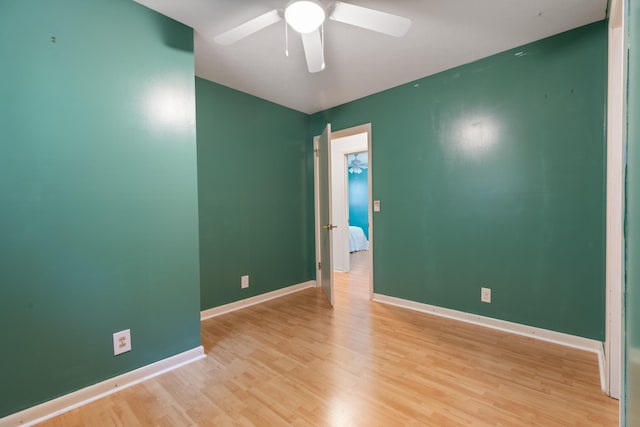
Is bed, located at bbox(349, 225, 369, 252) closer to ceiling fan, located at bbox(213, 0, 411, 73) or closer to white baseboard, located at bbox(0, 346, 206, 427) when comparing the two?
white baseboard, located at bbox(0, 346, 206, 427)

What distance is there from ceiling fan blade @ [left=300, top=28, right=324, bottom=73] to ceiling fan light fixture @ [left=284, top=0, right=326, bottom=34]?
0.07 m

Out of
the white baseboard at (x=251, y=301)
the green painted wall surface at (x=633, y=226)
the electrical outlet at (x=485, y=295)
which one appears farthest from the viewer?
the white baseboard at (x=251, y=301)

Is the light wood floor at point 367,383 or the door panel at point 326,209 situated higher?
the door panel at point 326,209

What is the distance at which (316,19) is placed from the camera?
150cm

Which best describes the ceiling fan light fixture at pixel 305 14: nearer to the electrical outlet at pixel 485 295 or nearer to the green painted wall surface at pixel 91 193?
the green painted wall surface at pixel 91 193

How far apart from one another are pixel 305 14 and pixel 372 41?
0.85 m

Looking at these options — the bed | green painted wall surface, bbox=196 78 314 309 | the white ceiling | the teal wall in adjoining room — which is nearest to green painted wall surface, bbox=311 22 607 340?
the white ceiling

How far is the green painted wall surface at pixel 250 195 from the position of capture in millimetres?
2826

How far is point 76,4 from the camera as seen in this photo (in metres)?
1.57

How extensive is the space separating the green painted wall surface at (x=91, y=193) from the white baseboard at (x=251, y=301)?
0.77m

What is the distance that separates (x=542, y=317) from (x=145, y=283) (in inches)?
119

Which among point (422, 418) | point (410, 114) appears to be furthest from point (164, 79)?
point (422, 418)

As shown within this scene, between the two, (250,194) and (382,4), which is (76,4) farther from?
(250,194)

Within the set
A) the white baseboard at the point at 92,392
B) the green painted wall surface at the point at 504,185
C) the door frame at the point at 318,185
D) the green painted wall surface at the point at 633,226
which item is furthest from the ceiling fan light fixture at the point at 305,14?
the white baseboard at the point at 92,392
